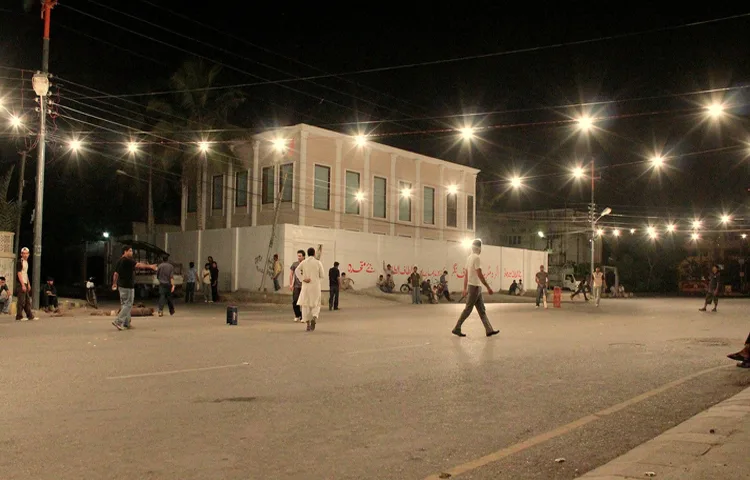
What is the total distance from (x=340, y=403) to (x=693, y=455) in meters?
3.40

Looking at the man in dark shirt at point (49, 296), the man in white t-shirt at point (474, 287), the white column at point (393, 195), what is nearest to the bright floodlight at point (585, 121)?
the man in white t-shirt at point (474, 287)

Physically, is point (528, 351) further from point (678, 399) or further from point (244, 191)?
point (244, 191)

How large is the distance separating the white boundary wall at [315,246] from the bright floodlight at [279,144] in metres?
5.00

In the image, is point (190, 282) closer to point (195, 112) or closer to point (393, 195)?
point (195, 112)

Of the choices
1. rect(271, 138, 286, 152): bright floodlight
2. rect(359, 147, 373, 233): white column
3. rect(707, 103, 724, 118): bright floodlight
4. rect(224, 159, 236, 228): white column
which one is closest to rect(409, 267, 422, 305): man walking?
rect(359, 147, 373, 233): white column

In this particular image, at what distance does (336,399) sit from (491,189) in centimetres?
6640

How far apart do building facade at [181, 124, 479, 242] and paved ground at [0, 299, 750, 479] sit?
1031 inches

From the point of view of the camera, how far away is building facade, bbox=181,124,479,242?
3991cm

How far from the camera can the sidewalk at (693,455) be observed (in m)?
4.25

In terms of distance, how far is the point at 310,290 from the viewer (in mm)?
14875

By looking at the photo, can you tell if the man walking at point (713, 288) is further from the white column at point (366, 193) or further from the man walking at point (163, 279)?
the white column at point (366, 193)

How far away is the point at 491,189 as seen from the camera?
72000 mm

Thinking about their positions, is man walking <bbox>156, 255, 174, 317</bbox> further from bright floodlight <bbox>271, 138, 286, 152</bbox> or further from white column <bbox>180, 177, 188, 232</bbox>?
white column <bbox>180, 177, 188, 232</bbox>

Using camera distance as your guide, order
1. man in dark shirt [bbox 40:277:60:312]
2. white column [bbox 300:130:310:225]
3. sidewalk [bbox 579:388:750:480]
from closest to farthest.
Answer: sidewalk [bbox 579:388:750:480], man in dark shirt [bbox 40:277:60:312], white column [bbox 300:130:310:225]
